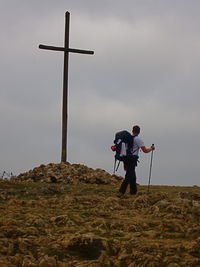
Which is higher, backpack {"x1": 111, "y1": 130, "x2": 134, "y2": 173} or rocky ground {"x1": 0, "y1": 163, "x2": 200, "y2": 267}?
backpack {"x1": 111, "y1": 130, "x2": 134, "y2": 173}

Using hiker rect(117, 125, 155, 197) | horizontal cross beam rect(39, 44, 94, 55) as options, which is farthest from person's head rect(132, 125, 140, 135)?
horizontal cross beam rect(39, 44, 94, 55)

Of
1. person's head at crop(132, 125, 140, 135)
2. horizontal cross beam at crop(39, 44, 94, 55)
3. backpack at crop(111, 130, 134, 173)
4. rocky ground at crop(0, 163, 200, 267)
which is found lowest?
rocky ground at crop(0, 163, 200, 267)

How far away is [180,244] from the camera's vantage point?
805 centimetres

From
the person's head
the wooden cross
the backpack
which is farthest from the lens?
the wooden cross

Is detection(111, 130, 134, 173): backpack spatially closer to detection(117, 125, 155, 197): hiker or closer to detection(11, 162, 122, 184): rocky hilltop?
detection(117, 125, 155, 197): hiker

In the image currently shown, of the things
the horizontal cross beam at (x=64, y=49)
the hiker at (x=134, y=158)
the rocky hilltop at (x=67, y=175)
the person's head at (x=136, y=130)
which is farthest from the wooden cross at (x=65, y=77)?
the person's head at (x=136, y=130)

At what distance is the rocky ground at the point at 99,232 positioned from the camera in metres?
7.32

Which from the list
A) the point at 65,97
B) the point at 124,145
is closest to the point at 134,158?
the point at 124,145

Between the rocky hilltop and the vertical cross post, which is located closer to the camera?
the rocky hilltop

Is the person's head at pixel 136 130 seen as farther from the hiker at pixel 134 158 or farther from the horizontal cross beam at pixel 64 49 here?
the horizontal cross beam at pixel 64 49

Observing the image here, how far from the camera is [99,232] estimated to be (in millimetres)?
9094

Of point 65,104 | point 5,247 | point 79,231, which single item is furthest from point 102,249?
point 65,104

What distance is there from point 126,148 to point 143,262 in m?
8.79

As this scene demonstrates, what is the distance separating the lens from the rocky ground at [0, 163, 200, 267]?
732 centimetres
